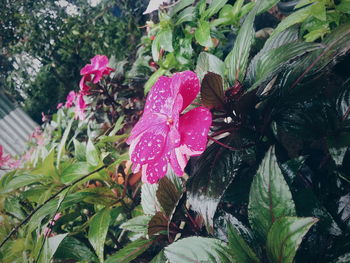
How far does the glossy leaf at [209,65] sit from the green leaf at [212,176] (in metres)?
0.22

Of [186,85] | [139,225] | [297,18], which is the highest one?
[186,85]

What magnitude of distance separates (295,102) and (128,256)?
0.57 meters

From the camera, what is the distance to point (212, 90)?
0.57 m

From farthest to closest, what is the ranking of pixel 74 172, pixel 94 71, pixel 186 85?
pixel 94 71, pixel 74 172, pixel 186 85

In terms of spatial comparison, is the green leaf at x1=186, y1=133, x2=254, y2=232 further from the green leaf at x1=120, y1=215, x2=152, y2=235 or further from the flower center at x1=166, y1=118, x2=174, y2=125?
the green leaf at x1=120, y1=215, x2=152, y2=235

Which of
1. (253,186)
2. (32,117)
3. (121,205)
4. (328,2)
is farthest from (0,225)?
(32,117)

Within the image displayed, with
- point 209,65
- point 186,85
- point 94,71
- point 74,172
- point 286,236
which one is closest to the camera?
point 286,236

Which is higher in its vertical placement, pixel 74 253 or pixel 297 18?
pixel 297 18

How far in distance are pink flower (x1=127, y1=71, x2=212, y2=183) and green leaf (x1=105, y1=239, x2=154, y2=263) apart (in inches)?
9.3

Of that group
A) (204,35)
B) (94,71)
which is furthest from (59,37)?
(204,35)

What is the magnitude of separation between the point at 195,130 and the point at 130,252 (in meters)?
0.41

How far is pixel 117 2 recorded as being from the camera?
3.89 metres

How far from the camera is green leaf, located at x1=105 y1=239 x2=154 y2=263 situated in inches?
27.6

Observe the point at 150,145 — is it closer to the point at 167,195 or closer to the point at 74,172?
the point at 167,195
